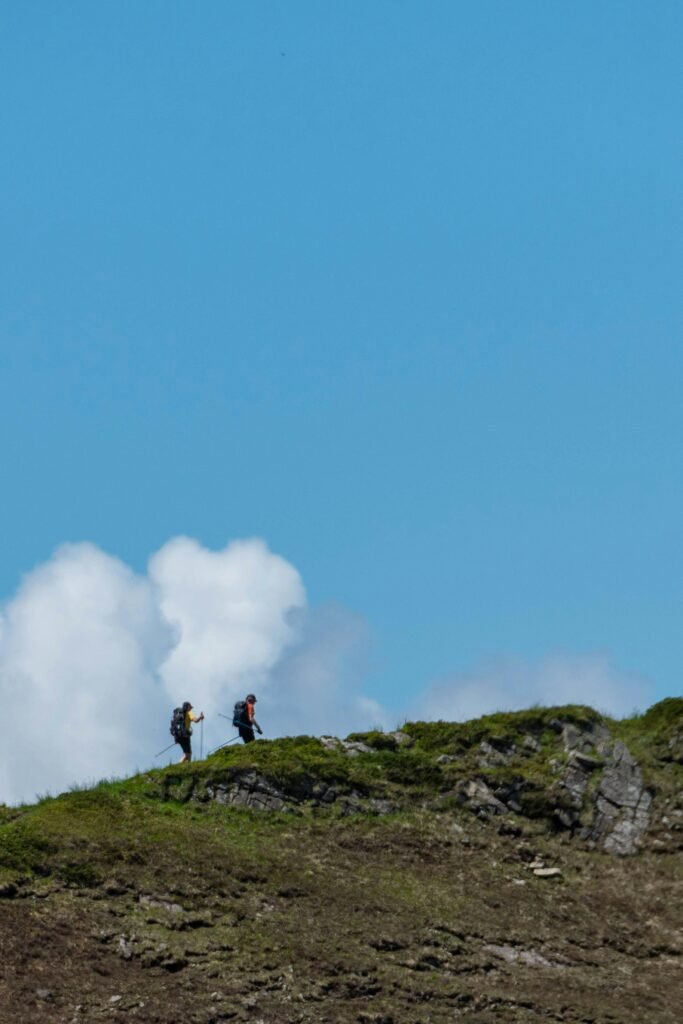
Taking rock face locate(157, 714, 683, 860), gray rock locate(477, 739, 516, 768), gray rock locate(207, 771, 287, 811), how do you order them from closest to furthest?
gray rock locate(207, 771, 287, 811)
rock face locate(157, 714, 683, 860)
gray rock locate(477, 739, 516, 768)

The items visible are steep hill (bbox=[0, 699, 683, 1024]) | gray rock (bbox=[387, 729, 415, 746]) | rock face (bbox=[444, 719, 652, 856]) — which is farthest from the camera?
gray rock (bbox=[387, 729, 415, 746])

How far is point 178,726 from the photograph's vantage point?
44.9m

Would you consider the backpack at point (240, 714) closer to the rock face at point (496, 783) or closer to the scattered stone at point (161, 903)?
the rock face at point (496, 783)

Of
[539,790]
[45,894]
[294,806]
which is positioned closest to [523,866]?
[539,790]

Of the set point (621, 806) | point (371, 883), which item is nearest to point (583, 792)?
point (621, 806)

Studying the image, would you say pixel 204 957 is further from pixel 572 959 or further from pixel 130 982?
pixel 572 959

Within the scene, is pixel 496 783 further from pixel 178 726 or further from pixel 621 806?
pixel 178 726

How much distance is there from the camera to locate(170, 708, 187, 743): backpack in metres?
44.8

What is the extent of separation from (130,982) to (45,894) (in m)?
4.25

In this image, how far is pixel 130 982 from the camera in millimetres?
29406

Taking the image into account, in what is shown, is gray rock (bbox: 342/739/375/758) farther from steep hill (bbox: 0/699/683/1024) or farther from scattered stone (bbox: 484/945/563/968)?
scattered stone (bbox: 484/945/563/968)

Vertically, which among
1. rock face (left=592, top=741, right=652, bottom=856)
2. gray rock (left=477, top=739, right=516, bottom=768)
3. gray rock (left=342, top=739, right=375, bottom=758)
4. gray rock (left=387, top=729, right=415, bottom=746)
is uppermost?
gray rock (left=387, top=729, right=415, bottom=746)

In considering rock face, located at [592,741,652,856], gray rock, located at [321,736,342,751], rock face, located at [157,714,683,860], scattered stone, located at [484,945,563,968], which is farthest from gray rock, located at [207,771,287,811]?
rock face, located at [592,741,652,856]

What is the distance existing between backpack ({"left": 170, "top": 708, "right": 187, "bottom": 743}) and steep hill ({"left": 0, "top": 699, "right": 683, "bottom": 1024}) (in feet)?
6.69
